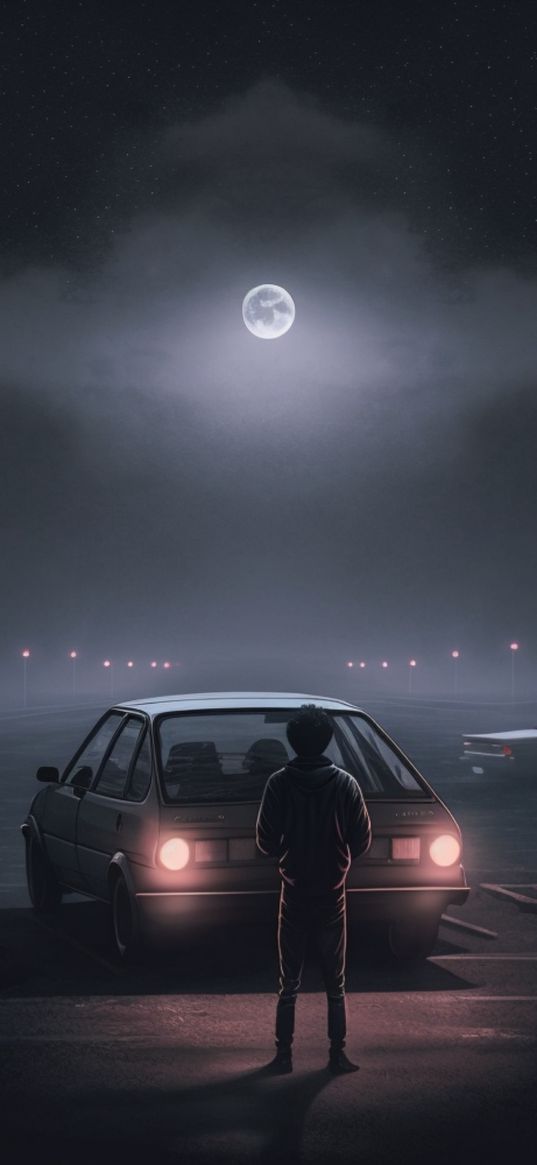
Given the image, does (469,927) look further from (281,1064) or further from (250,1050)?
(281,1064)

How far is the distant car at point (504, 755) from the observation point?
23281mm

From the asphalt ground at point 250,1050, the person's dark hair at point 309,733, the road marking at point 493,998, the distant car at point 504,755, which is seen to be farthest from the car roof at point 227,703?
the distant car at point 504,755

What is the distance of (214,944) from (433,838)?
6.33 ft

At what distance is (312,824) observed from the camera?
6441 mm

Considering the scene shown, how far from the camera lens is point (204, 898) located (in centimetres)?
803

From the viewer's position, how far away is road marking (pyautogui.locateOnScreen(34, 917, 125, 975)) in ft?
28.1

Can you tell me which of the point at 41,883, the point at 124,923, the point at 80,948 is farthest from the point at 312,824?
the point at 41,883

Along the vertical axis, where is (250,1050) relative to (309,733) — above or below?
below

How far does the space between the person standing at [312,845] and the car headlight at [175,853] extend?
1642 millimetres

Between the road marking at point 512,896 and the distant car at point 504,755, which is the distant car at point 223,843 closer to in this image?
the road marking at point 512,896

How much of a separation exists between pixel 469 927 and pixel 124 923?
2.82 meters

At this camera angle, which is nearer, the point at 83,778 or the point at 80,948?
the point at 80,948

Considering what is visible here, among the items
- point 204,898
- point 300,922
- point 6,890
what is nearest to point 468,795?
point 6,890

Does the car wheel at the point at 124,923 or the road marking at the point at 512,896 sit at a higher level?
the car wheel at the point at 124,923
